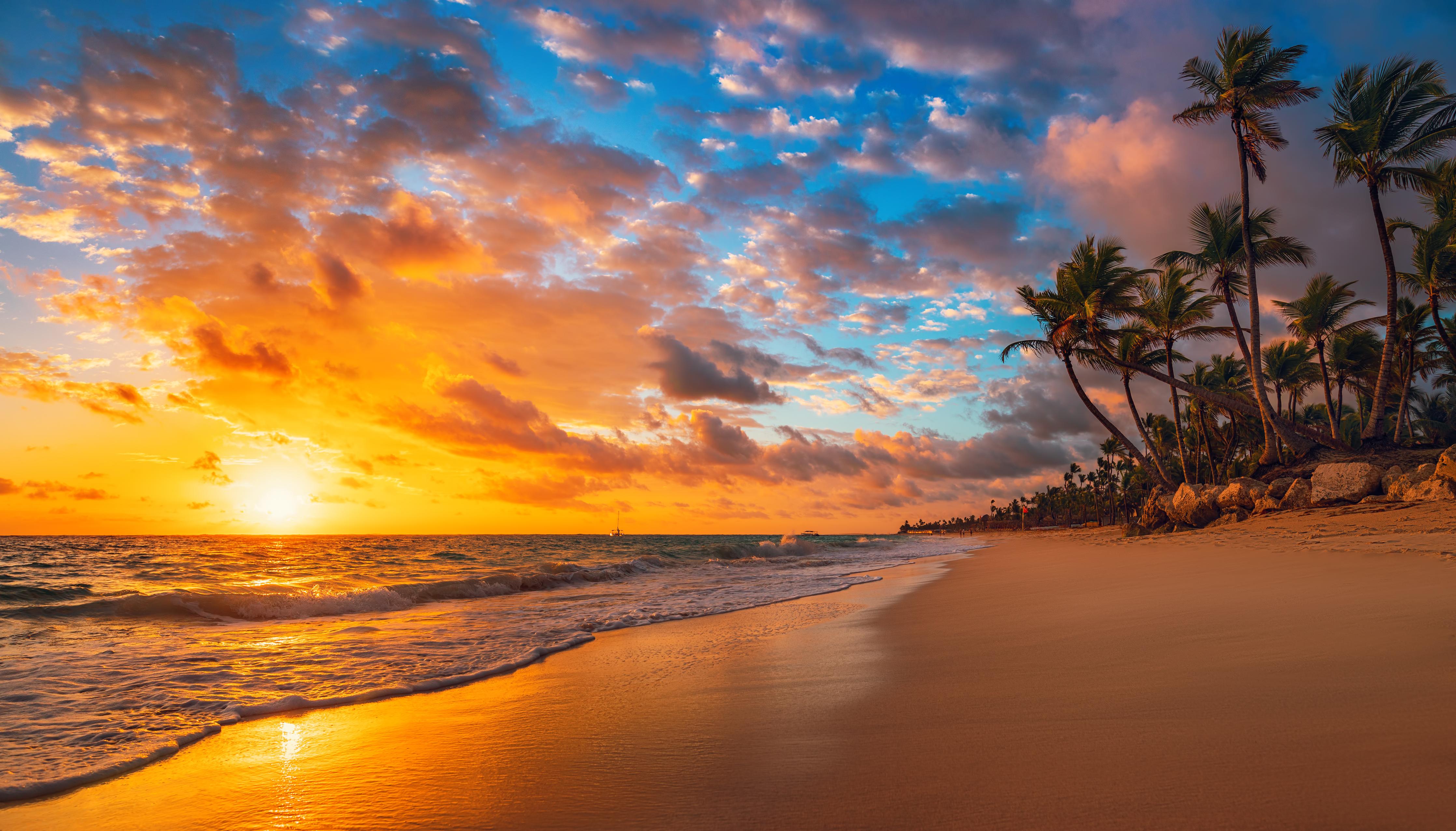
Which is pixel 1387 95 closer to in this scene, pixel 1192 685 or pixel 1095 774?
pixel 1192 685

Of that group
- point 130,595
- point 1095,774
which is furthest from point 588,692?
point 130,595

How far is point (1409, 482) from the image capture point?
15.3 m

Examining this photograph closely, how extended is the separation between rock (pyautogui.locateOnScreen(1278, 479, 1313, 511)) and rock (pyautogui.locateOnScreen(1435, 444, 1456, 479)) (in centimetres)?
365

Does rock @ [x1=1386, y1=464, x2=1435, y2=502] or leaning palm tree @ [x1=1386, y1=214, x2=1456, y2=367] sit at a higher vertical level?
leaning palm tree @ [x1=1386, y1=214, x2=1456, y2=367]

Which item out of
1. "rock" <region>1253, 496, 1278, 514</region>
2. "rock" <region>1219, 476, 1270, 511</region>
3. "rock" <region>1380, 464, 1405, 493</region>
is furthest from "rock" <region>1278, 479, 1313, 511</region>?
"rock" <region>1380, 464, 1405, 493</region>

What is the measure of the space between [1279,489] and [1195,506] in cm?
387

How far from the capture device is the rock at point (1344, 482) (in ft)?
55.2

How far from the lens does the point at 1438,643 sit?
3820mm

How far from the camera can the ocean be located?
15.7 ft

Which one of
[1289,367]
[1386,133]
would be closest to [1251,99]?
[1386,133]

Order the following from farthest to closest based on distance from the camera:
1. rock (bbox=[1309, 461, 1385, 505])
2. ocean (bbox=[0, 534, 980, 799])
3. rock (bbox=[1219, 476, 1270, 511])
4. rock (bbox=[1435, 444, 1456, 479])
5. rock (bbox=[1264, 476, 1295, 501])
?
rock (bbox=[1219, 476, 1270, 511]) < rock (bbox=[1264, 476, 1295, 501]) < rock (bbox=[1309, 461, 1385, 505]) < rock (bbox=[1435, 444, 1456, 479]) < ocean (bbox=[0, 534, 980, 799])

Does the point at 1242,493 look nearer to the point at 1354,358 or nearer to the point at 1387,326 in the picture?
the point at 1387,326

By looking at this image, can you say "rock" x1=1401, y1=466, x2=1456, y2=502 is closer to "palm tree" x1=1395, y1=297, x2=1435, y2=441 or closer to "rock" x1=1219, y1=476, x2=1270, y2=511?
"rock" x1=1219, y1=476, x2=1270, y2=511

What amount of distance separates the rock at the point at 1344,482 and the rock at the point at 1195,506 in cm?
480
